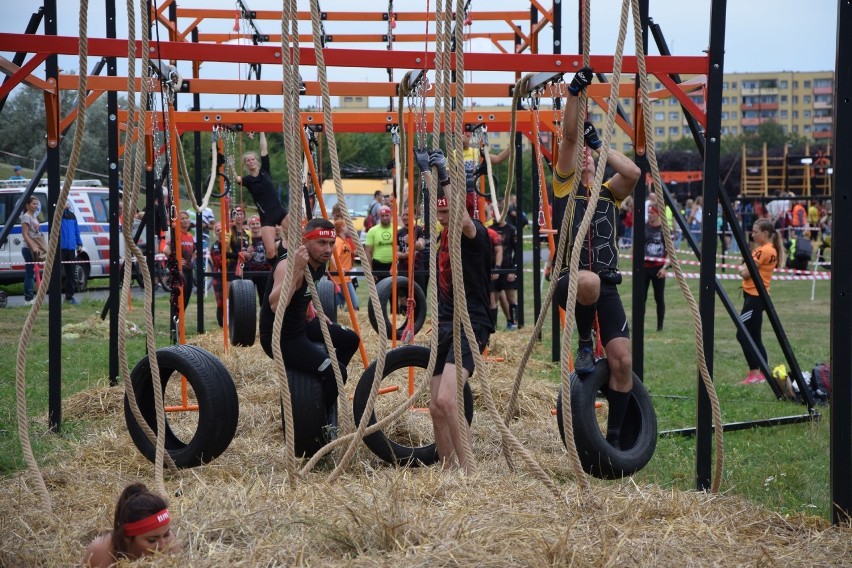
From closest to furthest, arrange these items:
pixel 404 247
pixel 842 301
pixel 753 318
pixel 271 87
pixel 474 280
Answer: pixel 842 301 → pixel 474 280 → pixel 271 87 → pixel 753 318 → pixel 404 247

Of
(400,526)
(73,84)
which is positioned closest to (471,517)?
(400,526)

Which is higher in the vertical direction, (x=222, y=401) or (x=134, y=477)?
(x=222, y=401)

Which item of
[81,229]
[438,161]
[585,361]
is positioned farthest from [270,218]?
[81,229]

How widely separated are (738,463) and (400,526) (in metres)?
3.22

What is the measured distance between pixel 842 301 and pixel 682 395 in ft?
14.7

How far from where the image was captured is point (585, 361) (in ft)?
15.8

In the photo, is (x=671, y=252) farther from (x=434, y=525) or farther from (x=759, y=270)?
(x=759, y=270)

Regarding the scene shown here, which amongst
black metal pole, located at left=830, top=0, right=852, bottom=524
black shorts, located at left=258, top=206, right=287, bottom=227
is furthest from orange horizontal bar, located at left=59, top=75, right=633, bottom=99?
black metal pole, located at left=830, top=0, right=852, bottom=524

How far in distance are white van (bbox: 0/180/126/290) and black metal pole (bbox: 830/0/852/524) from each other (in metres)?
14.2

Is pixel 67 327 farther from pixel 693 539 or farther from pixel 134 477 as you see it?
pixel 693 539

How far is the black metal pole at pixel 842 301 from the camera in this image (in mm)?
4191

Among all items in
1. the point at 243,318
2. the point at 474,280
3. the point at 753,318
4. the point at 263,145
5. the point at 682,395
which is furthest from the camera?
the point at 263,145

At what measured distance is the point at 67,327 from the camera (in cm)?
1228

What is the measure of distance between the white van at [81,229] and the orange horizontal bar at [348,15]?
268 inches
